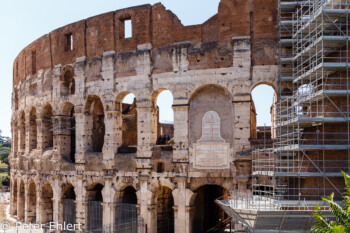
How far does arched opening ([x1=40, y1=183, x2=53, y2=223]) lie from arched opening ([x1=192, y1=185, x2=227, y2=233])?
8.22 meters

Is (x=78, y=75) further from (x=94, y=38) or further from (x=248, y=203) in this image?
(x=248, y=203)

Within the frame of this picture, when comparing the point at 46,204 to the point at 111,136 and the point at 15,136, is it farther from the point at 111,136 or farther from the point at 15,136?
the point at 15,136

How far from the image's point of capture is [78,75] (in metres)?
19.6

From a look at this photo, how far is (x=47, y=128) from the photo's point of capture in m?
22.3

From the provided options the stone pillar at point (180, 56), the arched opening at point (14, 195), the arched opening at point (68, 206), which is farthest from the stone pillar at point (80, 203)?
the arched opening at point (14, 195)

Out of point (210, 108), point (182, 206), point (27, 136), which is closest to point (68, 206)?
point (27, 136)

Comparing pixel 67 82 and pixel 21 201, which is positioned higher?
pixel 67 82

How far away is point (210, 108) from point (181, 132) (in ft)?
4.70

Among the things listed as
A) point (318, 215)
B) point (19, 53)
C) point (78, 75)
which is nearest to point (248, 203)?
point (318, 215)

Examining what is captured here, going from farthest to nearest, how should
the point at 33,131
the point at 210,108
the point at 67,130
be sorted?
the point at 33,131
the point at 67,130
the point at 210,108

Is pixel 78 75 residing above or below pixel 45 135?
above

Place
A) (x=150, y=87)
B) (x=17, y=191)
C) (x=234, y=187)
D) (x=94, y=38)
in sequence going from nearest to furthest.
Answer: (x=234, y=187) < (x=150, y=87) < (x=94, y=38) < (x=17, y=191)

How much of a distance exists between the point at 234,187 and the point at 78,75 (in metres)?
8.86

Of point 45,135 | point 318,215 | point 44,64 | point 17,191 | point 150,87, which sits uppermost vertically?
point 44,64
